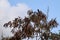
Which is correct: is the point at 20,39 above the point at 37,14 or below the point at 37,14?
below

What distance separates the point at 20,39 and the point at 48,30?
204cm

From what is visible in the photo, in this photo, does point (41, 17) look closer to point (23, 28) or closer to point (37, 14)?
point (37, 14)

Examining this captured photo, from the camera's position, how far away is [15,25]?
1814cm

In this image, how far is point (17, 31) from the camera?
1797cm

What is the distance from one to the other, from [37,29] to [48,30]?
2.47 feet

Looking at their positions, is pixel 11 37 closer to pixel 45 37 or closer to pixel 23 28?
pixel 23 28

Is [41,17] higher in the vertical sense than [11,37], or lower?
higher

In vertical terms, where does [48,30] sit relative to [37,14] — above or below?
below

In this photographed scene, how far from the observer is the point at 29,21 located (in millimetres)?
17812

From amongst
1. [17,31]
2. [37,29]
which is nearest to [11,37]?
[17,31]

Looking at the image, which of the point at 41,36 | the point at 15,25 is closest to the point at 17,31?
the point at 15,25

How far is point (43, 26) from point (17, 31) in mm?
1840

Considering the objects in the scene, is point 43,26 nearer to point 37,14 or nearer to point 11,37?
point 37,14

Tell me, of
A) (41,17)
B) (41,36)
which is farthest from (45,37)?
(41,17)
